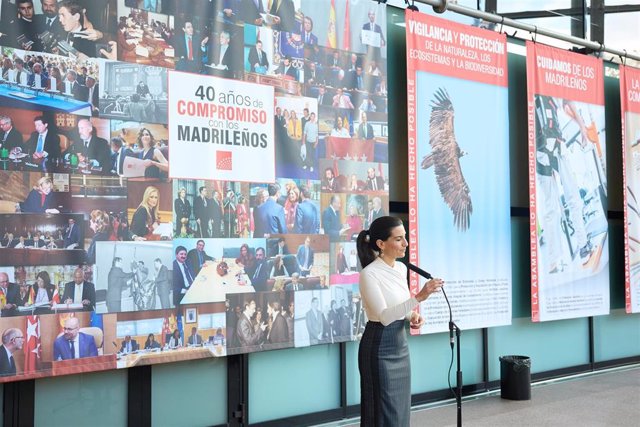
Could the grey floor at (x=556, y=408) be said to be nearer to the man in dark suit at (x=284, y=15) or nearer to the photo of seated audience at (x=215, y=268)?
the photo of seated audience at (x=215, y=268)

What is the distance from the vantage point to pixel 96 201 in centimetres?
488

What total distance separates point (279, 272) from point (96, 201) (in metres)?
1.48

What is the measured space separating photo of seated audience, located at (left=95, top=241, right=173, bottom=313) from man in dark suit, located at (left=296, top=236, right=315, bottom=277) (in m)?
1.07

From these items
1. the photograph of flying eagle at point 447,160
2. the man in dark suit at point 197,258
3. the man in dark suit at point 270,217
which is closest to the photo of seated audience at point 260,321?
the man in dark suit at point 197,258

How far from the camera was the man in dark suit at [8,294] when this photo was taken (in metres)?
4.51

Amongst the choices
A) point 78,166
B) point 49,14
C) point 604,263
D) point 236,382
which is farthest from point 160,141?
point 604,263

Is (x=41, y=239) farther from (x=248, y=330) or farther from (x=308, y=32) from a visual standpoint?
(x=308, y=32)

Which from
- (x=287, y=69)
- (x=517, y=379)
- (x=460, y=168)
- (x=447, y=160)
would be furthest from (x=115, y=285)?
(x=517, y=379)

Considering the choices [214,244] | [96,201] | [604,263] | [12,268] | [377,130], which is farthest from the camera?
[604,263]

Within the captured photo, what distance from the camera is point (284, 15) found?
19.2ft

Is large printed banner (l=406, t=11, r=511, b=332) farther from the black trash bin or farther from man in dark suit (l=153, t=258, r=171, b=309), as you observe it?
man in dark suit (l=153, t=258, r=171, b=309)

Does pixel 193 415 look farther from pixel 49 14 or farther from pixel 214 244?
pixel 49 14

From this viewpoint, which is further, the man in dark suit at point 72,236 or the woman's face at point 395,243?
the man in dark suit at point 72,236

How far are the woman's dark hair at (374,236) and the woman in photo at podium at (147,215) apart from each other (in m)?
1.56
